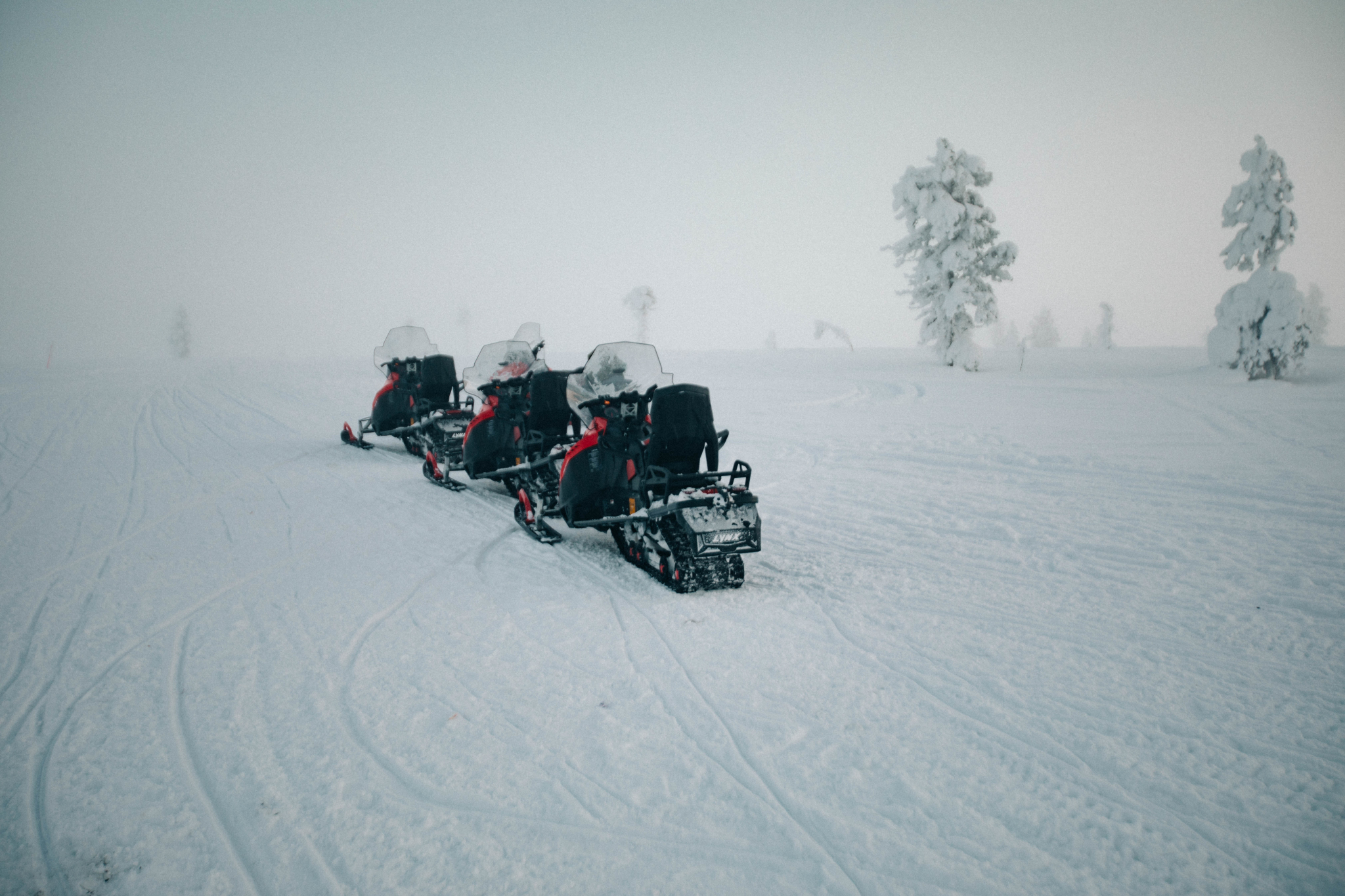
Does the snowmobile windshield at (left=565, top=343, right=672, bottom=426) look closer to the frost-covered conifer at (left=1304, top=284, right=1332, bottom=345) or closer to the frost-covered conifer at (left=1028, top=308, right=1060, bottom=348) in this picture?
the frost-covered conifer at (left=1304, top=284, right=1332, bottom=345)

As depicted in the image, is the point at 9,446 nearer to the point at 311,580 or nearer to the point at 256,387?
the point at 311,580

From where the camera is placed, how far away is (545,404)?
7.01 meters

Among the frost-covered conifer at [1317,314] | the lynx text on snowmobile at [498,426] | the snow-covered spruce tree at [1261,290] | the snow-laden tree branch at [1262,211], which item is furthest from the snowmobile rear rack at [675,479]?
the frost-covered conifer at [1317,314]

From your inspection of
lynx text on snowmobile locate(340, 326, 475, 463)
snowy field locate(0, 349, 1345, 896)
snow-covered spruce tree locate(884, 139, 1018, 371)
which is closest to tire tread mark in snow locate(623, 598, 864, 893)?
snowy field locate(0, 349, 1345, 896)

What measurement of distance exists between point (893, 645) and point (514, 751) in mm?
2132

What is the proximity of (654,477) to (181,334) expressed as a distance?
216 ft

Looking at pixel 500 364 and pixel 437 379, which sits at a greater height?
pixel 500 364

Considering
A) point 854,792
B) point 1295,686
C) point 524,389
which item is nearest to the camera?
point 854,792

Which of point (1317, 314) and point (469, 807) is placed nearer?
point (469, 807)

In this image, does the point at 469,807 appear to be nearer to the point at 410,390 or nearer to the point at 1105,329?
the point at 410,390

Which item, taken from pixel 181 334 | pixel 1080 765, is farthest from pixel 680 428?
pixel 181 334

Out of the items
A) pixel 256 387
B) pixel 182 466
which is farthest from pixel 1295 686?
pixel 256 387

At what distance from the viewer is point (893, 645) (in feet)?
12.0

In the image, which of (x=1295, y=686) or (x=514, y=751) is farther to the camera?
(x=1295, y=686)
